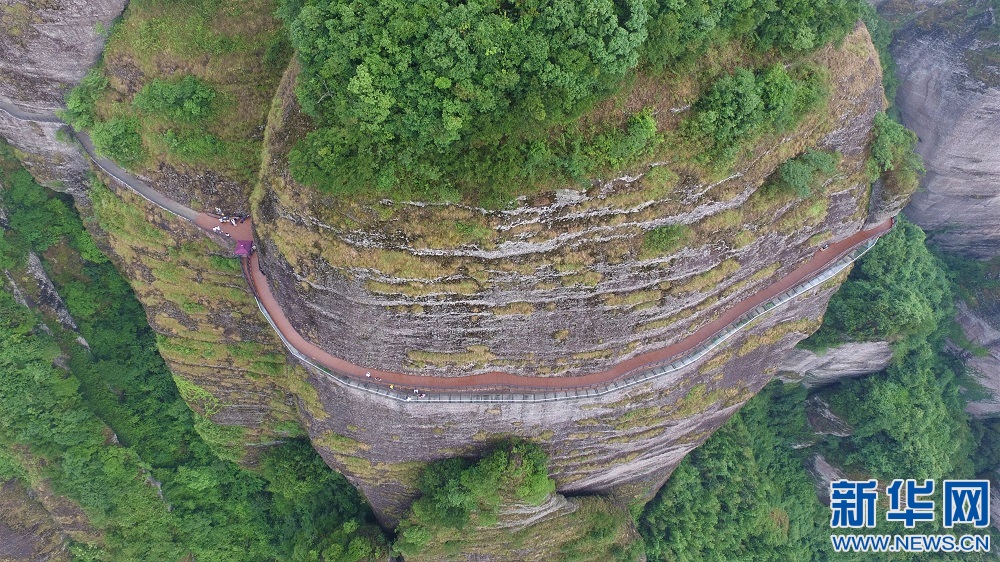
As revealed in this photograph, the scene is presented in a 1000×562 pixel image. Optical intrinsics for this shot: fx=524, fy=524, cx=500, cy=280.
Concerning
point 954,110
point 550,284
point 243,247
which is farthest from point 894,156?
point 243,247

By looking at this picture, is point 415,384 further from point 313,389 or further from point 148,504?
point 148,504

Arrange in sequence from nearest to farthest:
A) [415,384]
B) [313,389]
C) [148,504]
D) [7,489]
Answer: [415,384], [313,389], [7,489], [148,504]

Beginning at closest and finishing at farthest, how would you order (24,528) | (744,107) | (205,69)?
(744,107)
(205,69)
(24,528)

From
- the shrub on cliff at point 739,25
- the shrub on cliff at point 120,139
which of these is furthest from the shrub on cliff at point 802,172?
the shrub on cliff at point 120,139

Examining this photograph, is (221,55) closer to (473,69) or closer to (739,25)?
(473,69)

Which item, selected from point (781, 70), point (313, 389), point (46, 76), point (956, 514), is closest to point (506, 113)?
point (781, 70)
